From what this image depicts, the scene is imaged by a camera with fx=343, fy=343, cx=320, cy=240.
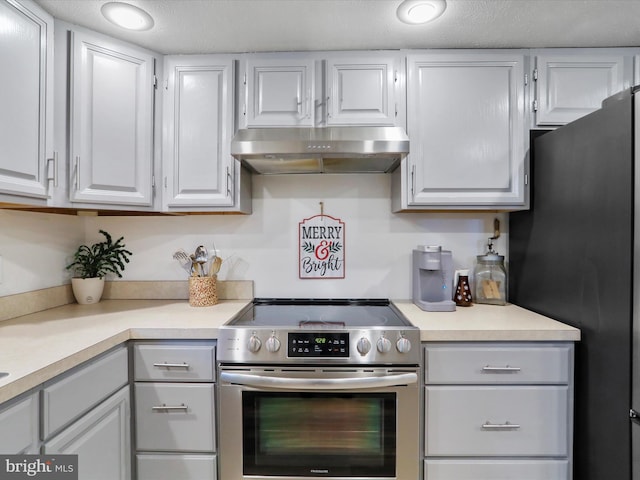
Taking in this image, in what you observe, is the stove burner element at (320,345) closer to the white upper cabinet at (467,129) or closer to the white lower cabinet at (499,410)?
the white lower cabinet at (499,410)

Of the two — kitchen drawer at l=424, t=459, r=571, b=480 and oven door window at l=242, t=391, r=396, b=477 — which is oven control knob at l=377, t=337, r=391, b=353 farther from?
kitchen drawer at l=424, t=459, r=571, b=480

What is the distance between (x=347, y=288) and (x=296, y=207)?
57 cm

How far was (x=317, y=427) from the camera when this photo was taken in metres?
1.42

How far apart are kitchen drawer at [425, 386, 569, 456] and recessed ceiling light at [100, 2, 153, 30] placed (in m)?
1.99

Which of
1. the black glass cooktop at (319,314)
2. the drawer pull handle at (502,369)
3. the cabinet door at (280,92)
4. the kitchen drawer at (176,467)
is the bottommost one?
the kitchen drawer at (176,467)

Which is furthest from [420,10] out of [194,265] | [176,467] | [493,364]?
[176,467]

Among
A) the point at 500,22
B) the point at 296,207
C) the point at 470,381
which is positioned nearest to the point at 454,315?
the point at 470,381

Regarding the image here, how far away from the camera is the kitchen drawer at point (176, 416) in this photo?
1428mm

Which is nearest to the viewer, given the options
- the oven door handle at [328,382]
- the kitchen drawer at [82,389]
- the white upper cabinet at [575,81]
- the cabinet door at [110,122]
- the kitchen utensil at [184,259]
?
the kitchen drawer at [82,389]

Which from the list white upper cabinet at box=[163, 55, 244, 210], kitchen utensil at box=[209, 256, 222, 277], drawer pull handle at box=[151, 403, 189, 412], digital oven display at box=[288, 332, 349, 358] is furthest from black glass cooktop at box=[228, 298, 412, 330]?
white upper cabinet at box=[163, 55, 244, 210]

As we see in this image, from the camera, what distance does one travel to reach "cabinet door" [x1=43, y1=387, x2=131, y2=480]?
3.61ft

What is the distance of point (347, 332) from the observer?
4.57ft

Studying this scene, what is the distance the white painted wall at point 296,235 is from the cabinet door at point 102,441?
87 centimetres

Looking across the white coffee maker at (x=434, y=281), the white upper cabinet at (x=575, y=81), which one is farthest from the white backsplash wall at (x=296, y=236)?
the white upper cabinet at (x=575, y=81)
